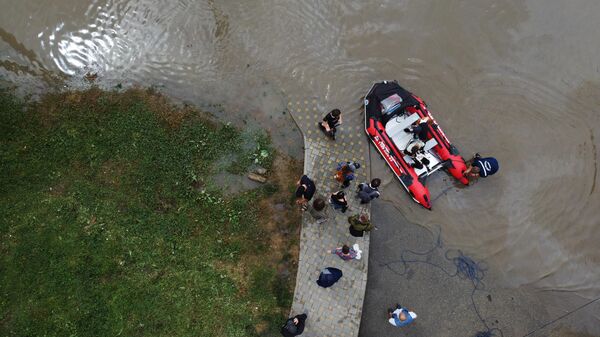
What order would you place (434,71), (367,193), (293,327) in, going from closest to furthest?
(293,327) → (367,193) → (434,71)

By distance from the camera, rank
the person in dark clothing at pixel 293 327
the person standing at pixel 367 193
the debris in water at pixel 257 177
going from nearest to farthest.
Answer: the person in dark clothing at pixel 293 327
the person standing at pixel 367 193
the debris in water at pixel 257 177

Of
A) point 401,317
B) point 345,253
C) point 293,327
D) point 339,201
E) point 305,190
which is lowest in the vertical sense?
point 401,317

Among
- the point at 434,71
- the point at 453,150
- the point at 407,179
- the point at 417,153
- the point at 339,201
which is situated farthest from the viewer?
the point at 434,71

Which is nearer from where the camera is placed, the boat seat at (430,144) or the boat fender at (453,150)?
the boat seat at (430,144)

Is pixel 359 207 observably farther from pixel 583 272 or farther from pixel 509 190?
pixel 583 272

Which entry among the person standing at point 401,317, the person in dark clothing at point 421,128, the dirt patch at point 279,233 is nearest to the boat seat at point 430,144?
the person in dark clothing at point 421,128

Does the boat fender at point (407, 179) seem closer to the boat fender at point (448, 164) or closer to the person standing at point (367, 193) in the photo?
the person standing at point (367, 193)

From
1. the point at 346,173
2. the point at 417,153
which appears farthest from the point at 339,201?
the point at 417,153

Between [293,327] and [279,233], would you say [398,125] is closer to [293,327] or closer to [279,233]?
[279,233]
